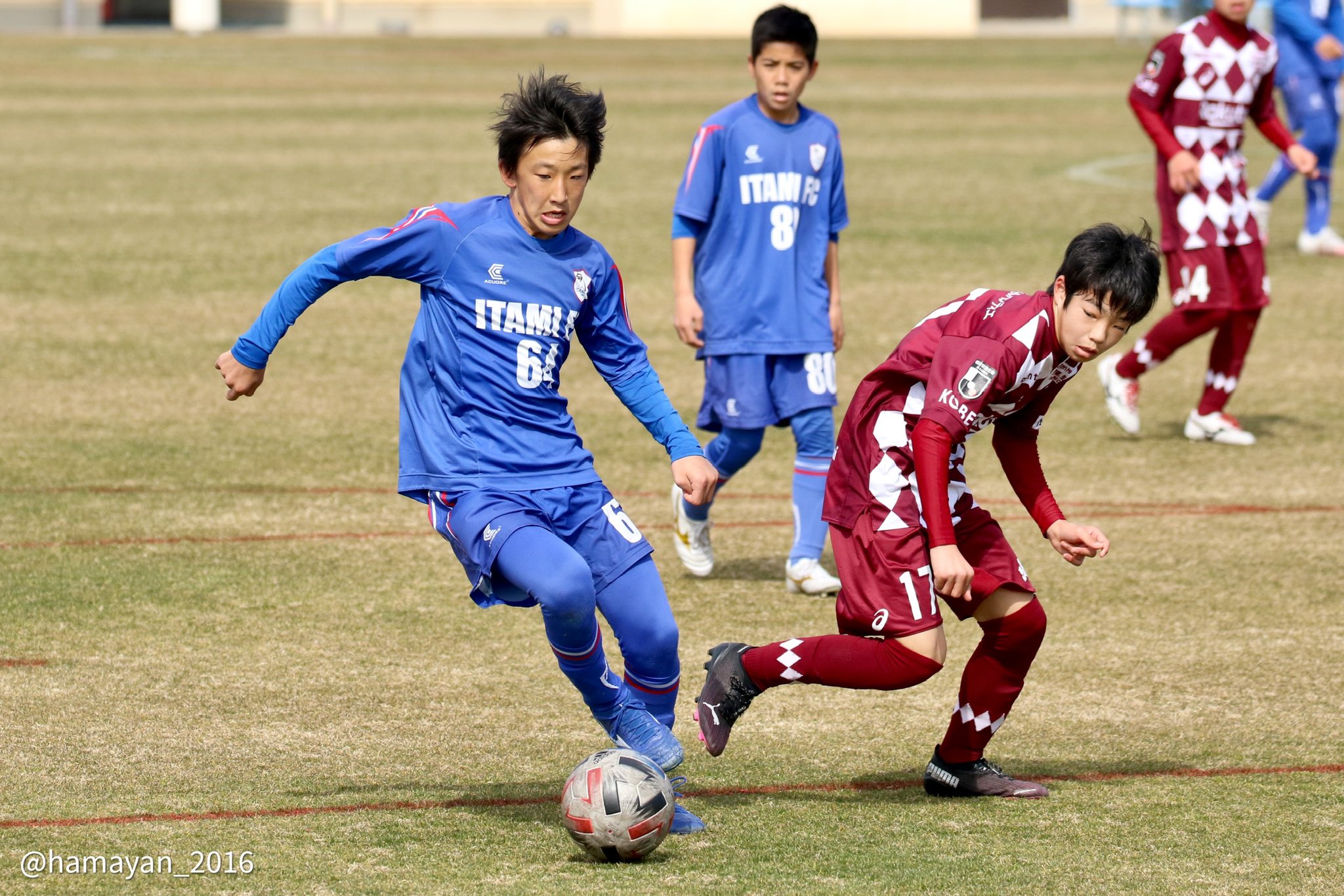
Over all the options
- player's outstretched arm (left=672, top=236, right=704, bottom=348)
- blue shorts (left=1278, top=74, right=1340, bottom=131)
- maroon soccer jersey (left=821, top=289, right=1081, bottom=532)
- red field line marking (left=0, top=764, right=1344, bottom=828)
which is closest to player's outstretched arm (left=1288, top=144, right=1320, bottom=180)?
player's outstretched arm (left=672, top=236, right=704, bottom=348)

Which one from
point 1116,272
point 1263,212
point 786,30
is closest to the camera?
point 1116,272

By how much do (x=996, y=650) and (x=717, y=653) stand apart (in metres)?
0.81

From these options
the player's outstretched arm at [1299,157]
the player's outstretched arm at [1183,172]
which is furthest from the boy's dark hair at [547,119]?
the player's outstretched arm at [1299,157]

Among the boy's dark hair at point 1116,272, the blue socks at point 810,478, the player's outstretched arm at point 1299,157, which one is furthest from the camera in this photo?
the player's outstretched arm at point 1299,157

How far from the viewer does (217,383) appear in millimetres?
11555

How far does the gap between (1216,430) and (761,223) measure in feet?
12.3

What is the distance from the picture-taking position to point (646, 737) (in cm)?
530

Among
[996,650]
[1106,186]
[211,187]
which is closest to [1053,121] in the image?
[1106,186]

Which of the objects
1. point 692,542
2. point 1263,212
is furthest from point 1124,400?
point 1263,212

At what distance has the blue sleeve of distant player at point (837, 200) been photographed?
8016 mm

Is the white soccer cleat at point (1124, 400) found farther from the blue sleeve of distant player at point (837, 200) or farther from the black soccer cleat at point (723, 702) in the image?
the black soccer cleat at point (723, 702)

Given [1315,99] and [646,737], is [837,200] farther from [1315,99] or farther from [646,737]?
[1315,99]

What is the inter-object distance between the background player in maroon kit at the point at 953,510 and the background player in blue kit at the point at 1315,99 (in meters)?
11.0

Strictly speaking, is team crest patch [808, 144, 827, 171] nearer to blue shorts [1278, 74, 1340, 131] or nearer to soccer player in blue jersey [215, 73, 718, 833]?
soccer player in blue jersey [215, 73, 718, 833]
